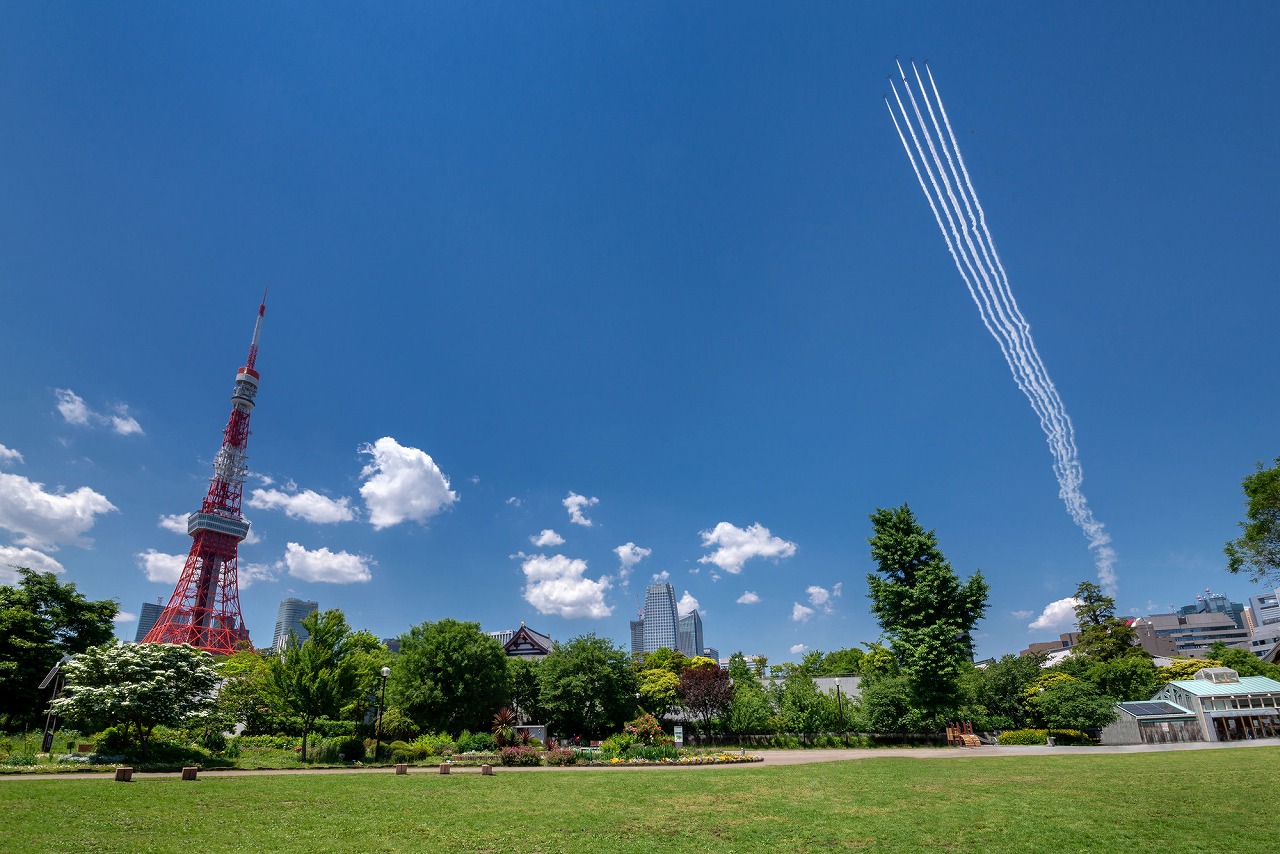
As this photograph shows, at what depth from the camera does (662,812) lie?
49.7 feet

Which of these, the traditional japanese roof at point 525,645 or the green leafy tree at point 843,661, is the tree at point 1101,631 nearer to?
the green leafy tree at point 843,661

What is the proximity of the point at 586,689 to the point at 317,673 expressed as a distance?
70.3 feet

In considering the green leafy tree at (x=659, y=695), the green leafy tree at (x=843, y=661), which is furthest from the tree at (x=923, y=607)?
the green leafy tree at (x=843, y=661)

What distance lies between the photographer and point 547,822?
13.6m

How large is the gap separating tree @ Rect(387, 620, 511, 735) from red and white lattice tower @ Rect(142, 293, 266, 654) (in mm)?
54490

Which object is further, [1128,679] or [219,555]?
[219,555]

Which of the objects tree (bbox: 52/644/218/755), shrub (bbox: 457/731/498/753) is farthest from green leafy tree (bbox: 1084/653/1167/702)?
tree (bbox: 52/644/218/755)

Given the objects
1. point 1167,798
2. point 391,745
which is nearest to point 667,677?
point 391,745

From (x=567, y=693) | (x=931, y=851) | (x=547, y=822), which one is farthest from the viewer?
(x=567, y=693)

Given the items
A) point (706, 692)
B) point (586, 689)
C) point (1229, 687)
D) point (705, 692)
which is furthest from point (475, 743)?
Result: point (1229, 687)

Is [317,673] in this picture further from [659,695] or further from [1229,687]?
[1229,687]

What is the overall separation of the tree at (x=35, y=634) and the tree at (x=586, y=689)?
28.4 m

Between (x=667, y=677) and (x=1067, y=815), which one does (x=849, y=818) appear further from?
(x=667, y=677)

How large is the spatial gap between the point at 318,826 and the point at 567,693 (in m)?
35.3
